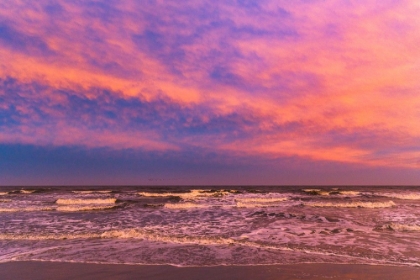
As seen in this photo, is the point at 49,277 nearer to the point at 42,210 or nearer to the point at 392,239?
the point at 392,239

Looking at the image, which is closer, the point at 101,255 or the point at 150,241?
the point at 101,255

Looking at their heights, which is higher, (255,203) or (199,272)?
(199,272)

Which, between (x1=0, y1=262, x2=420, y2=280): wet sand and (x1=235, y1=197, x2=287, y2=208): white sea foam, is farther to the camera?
(x1=235, y1=197, x2=287, y2=208): white sea foam

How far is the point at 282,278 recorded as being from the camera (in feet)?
26.1

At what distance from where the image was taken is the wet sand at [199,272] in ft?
26.7

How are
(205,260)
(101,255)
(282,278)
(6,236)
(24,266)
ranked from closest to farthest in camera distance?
(282,278)
(24,266)
(205,260)
(101,255)
(6,236)

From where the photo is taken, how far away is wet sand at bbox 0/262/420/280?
8.13m

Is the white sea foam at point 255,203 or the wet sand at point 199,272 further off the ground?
the wet sand at point 199,272

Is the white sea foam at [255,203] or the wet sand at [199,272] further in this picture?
the white sea foam at [255,203]

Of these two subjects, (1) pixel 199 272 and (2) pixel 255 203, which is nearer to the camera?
(1) pixel 199 272

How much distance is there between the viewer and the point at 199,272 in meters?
8.59

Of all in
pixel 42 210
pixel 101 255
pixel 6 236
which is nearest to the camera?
pixel 101 255

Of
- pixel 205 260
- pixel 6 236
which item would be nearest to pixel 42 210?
pixel 6 236

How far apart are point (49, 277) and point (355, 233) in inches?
503
